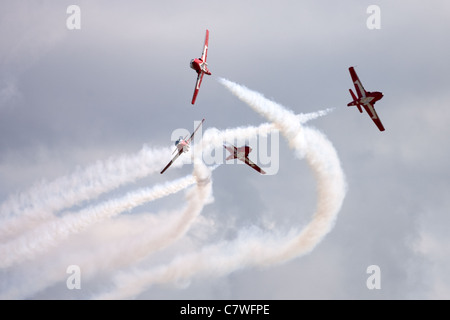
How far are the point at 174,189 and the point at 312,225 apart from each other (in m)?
17.2

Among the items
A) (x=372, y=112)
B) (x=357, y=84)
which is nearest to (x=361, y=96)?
(x=357, y=84)

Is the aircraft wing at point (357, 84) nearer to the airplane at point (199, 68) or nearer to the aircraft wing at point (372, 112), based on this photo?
the aircraft wing at point (372, 112)

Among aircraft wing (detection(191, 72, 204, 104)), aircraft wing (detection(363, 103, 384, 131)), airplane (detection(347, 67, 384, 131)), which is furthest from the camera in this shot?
aircraft wing (detection(363, 103, 384, 131))

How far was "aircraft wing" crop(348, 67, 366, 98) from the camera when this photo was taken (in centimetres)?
9144

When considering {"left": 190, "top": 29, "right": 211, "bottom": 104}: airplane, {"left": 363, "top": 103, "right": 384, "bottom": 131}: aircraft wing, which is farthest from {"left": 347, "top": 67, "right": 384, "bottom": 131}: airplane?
{"left": 190, "top": 29, "right": 211, "bottom": 104}: airplane

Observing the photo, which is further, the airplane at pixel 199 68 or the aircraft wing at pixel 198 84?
the aircraft wing at pixel 198 84

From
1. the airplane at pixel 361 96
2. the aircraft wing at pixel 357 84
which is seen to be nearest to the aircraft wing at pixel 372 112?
the airplane at pixel 361 96

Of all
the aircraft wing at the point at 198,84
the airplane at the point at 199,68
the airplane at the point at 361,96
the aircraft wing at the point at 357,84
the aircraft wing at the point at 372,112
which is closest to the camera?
the airplane at the point at 199,68

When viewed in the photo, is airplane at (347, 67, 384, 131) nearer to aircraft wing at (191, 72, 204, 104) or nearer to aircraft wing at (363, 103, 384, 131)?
aircraft wing at (363, 103, 384, 131)

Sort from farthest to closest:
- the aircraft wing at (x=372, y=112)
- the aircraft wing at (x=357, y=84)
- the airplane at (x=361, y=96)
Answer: the aircraft wing at (x=372, y=112) < the aircraft wing at (x=357, y=84) < the airplane at (x=361, y=96)

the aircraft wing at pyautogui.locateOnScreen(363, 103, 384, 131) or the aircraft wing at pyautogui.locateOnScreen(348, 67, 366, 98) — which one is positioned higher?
the aircraft wing at pyautogui.locateOnScreen(348, 67, 366, 98)

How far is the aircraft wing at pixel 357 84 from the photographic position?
9144 centimetres

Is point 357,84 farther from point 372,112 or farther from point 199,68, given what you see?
point 199,68
